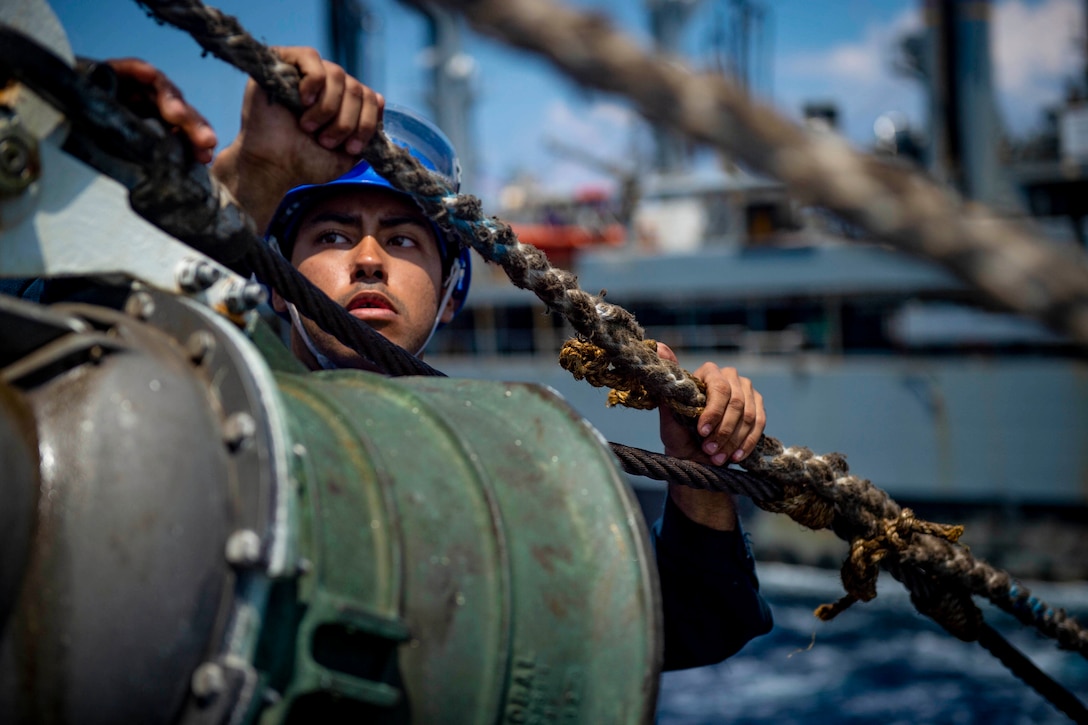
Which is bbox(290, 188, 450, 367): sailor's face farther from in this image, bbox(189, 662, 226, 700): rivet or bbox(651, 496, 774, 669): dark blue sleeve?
bbox(189, 662, 226, 700): rivet

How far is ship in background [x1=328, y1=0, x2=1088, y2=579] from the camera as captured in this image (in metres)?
15.8

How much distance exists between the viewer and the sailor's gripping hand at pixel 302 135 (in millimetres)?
1486

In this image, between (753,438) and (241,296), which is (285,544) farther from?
(753,438)

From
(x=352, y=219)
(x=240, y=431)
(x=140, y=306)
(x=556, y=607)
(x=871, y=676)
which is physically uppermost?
(x=352, y=219)

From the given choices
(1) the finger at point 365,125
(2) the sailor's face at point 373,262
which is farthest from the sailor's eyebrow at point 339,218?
(1) the finger at point 365,125

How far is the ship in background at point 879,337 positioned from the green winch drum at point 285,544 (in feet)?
45.5

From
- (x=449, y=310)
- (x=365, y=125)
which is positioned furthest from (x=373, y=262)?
(x=365, y=125)

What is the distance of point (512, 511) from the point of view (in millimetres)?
1170

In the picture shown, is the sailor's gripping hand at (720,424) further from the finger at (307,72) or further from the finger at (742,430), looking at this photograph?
the finger at (307,72)

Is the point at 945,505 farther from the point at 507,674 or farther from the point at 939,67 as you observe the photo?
the point at 507,674

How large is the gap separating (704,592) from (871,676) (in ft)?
44.3

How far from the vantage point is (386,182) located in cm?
216

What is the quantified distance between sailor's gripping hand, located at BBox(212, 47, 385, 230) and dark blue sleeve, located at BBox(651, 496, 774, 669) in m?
0.97

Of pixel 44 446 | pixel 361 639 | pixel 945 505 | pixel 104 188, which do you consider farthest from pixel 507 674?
pixel 945 505
